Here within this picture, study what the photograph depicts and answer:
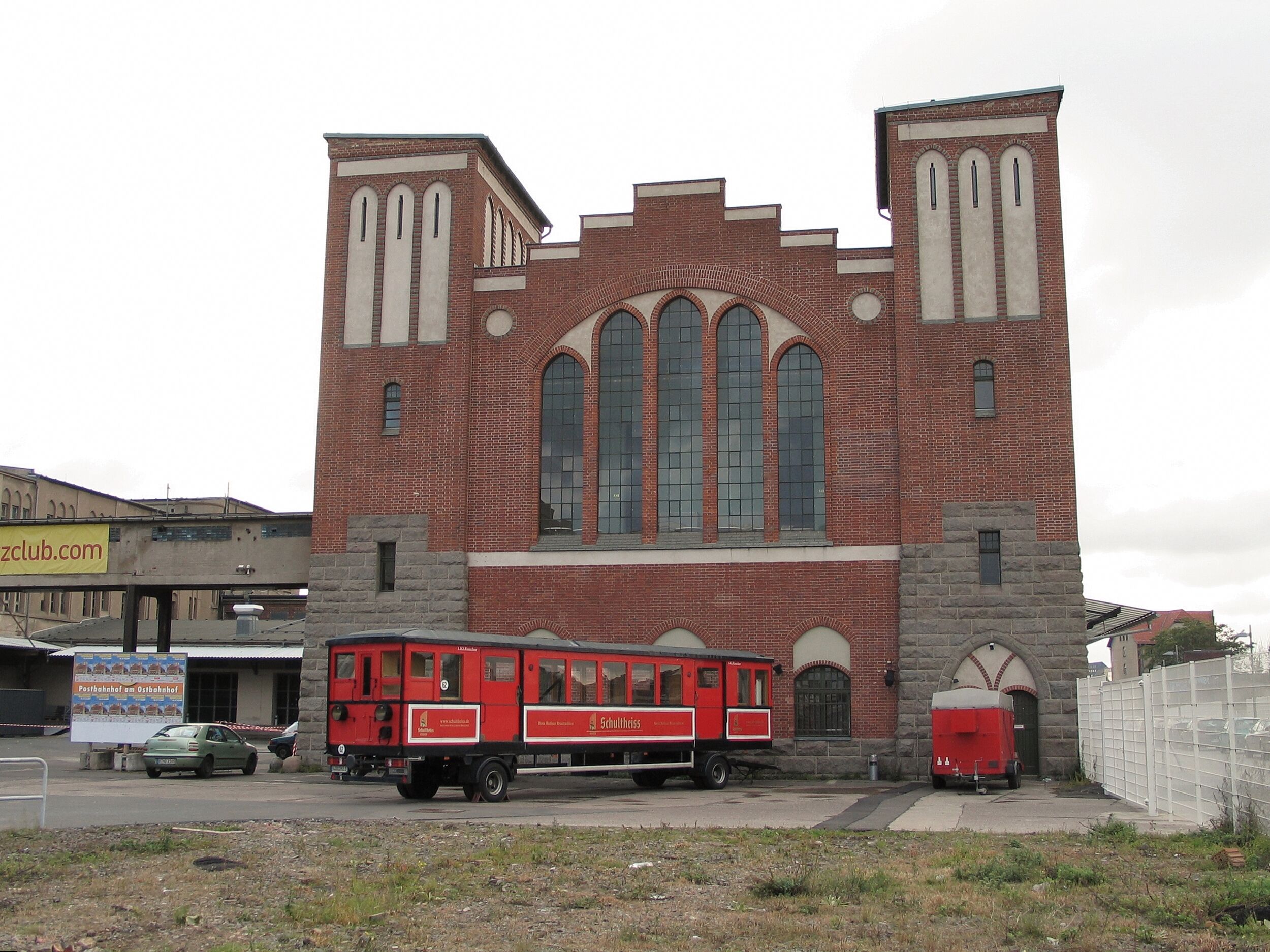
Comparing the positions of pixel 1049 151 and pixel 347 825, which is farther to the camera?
pixel 1049 151

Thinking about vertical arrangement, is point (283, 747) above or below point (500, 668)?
below

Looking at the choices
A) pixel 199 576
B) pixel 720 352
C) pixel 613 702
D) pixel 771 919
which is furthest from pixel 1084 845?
pixel 199 576

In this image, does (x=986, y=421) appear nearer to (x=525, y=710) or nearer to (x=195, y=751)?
(x=525, y=710)

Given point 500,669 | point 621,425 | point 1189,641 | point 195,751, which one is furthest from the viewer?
point 1189,641

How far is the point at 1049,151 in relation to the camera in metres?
31.6

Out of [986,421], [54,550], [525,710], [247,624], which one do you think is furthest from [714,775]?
[247,624]

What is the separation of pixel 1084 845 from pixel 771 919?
6610 millimetres

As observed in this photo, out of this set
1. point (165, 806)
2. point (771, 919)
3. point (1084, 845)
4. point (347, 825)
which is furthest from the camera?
point (165, 806)

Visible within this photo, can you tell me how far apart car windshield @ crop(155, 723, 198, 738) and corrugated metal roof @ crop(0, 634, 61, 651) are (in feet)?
95.0

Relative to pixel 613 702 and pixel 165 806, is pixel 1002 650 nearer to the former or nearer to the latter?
pixel 613 702

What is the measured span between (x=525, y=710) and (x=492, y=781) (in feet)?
4.86

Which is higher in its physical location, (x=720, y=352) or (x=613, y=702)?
(x=720, y=352)

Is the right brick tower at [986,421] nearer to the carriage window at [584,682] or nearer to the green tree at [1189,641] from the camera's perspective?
the carriage window at [584,682]

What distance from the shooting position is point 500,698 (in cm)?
2370
